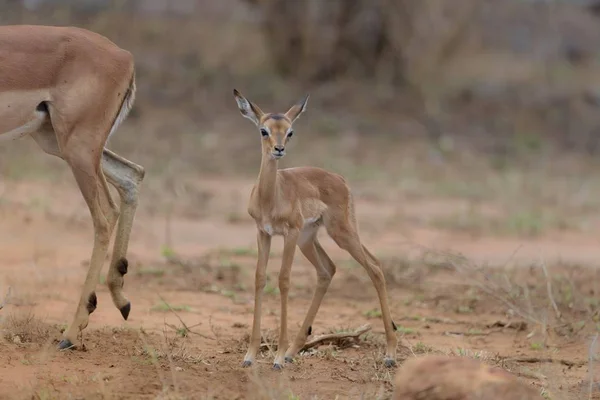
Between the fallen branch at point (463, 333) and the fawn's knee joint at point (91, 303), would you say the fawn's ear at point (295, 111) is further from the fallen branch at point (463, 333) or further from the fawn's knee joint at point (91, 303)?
the fallen branch at point (463, 333)

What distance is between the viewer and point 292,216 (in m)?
6.02

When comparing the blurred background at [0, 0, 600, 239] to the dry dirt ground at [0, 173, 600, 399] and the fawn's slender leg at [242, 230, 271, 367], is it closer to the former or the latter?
the dry dirt ground at [0, 173, 600, 399]

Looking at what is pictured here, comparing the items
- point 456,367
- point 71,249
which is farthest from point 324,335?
point 71,249

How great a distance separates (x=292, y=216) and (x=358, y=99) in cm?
1213

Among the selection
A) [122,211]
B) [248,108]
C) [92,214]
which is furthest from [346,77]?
[248,108]

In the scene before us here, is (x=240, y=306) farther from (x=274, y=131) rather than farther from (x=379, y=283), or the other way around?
(x=274, y=131)

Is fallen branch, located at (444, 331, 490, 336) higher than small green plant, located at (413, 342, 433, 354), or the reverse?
small green plant, located at (413, 342, 433, 354)

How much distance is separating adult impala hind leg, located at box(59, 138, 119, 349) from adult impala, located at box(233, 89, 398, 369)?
3.31ft

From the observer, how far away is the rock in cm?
466

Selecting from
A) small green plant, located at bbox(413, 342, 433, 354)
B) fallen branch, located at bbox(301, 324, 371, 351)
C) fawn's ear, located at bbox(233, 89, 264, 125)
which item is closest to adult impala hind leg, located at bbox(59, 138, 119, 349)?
fawn's ear, located at bbox(233, 89, 264, 125)

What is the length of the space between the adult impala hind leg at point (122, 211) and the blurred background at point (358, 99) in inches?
229

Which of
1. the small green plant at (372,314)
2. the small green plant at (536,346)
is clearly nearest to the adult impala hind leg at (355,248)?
the small green plant at (536,346)

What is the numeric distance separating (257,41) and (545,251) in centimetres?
1060

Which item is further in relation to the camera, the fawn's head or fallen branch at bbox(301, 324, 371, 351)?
fallen branch at bbox(301, 324, 371, 351)
